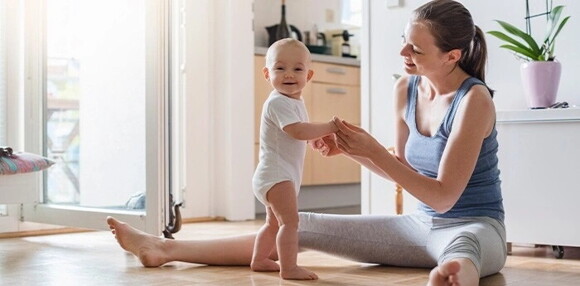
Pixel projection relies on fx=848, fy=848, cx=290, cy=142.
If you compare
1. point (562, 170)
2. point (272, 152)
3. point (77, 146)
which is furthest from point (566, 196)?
point (77, 146)

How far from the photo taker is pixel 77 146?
3.52 m

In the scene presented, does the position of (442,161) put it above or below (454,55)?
below

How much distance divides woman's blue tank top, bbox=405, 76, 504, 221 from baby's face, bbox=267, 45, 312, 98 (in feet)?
1.14

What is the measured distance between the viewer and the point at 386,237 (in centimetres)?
230

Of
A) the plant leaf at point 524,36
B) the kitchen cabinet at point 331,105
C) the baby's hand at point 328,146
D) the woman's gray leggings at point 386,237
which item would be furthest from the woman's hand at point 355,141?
the kitchen cabinet at point 331,105

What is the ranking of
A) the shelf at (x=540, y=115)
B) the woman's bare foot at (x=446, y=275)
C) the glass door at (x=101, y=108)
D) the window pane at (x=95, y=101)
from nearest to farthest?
the woman's bare foot at (x=446, y=275) < the shelf at (x=540, y=115) < the glass door at (x=101, y=108) < the window pane at (x=95, y=101)

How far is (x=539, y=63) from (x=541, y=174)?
37cm

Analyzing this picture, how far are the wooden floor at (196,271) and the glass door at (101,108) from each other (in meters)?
0.25

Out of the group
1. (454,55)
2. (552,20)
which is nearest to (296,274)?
(454,55)

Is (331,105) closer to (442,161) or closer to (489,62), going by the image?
(489,62)

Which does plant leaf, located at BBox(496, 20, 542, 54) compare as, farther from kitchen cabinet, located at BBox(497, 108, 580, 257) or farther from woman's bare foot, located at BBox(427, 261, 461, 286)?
woman's bare foot, located at BBox(427, 261, 461, 286)

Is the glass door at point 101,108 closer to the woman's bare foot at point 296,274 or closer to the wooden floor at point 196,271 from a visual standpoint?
the wooden floor at point 196,271

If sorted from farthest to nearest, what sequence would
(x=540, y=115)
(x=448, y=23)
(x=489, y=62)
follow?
(x=489, y=62)
(x=540, y=115)
(x=448, y=23)

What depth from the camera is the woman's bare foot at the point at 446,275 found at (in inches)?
64.3
